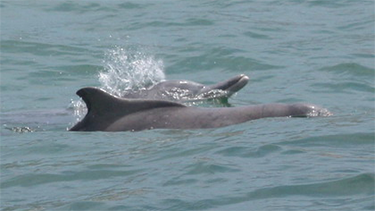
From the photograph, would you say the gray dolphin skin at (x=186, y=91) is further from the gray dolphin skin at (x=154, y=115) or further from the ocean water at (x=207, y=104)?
the gray dolphin skin at (x=154, y=115)

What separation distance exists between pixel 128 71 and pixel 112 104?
4581 millimetres

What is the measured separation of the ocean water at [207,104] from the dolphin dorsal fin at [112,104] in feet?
0.89

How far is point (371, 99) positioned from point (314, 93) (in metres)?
0.90

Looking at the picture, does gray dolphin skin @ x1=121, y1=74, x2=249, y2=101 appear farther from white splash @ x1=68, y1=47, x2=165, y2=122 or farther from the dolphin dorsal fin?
the dolphin dorsal fin

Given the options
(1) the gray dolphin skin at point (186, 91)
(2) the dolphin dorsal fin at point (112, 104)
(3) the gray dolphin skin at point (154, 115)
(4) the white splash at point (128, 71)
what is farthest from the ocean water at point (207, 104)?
(1) the gray dolphin skin at point (186, 91)

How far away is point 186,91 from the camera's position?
13445 millimetres

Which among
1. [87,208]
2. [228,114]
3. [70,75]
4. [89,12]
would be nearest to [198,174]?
[87,208]

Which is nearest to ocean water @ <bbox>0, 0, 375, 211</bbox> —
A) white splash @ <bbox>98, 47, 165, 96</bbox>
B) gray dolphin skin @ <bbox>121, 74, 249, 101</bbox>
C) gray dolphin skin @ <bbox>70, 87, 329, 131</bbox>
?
white splash @ <bbox>98, 47, 165, 96</bbox>

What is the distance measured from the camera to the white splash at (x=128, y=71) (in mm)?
14516

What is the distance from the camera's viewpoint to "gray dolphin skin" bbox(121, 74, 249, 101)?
13.1 m

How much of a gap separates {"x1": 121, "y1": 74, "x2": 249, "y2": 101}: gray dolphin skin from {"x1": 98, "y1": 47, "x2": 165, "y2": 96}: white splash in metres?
0.34

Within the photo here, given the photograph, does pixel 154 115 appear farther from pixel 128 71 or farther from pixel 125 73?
pixel 125 73

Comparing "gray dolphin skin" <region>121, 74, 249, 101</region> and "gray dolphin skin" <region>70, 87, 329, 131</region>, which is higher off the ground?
"gray dolphin skin" <region>70, 87, 329, 131</region>

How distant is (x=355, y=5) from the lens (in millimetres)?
22438
